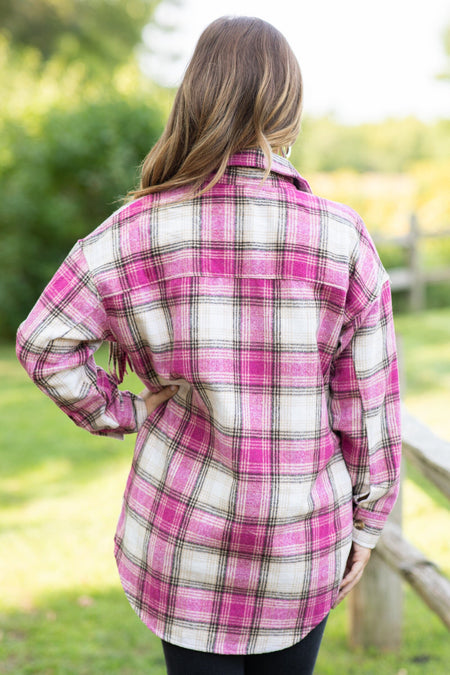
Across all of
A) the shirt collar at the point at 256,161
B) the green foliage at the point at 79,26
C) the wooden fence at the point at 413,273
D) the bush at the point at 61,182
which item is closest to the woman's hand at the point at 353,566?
the shirt collar at the point at 256,161

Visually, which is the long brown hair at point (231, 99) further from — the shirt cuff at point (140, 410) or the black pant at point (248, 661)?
the black pant at point (248, 661)

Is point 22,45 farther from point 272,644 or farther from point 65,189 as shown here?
point 272,644

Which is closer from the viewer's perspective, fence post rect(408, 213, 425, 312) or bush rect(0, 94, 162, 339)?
bush rect(0, 94, 162, 339)

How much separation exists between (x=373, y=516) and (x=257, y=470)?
33cm

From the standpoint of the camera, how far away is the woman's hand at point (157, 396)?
136 cm

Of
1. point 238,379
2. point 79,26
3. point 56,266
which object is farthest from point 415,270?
point 79,26

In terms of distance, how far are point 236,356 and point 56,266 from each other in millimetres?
8322

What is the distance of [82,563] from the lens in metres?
3.61

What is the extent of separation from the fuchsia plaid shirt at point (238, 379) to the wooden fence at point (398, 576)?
0.65 metres

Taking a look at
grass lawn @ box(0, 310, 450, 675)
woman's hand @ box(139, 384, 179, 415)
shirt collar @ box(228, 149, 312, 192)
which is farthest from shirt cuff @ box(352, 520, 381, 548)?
grass lawn @ box(0, 310, 450, 675)

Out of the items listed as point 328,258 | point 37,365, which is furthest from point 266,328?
point 37,365

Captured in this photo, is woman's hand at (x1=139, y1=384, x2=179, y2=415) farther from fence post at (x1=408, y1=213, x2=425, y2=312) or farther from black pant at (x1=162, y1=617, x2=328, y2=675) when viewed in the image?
fence post at (x1=408, y1=213, x2=425, y2=312)

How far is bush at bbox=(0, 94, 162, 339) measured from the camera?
8.94 m

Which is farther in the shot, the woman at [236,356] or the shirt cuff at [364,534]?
the shirt cuff at [364,534]
